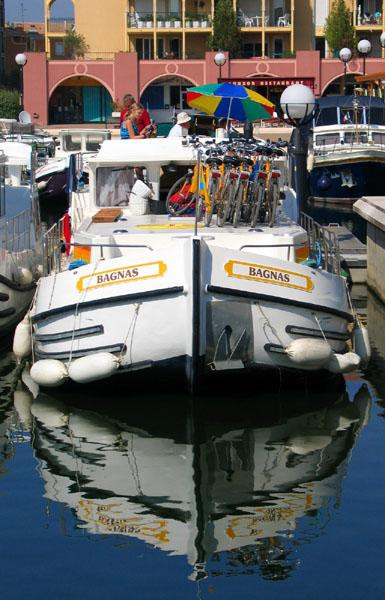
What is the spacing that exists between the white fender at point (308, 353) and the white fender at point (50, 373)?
2341mm

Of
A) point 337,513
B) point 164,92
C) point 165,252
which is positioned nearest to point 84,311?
point 165,252

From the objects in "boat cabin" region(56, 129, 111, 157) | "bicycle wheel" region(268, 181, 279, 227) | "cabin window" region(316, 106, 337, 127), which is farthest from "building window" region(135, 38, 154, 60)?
"bicycle wheel" region(268, 181, 279, 227)

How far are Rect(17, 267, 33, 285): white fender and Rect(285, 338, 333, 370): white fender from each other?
522 centimetres

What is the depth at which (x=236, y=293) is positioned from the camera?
39.0 ft

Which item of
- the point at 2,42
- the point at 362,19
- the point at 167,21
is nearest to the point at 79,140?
the point at 167,21

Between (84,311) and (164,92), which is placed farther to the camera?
(164,92)

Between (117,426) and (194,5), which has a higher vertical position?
(194,5)

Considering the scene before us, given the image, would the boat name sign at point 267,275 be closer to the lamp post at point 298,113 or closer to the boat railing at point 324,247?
the boat railing at point 324,247

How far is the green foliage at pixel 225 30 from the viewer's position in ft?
222

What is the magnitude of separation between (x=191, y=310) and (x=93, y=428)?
61.4 inches

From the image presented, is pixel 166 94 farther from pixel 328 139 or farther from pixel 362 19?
pixel 328 139

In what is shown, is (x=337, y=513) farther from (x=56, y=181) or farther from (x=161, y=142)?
(x=56, y=181)

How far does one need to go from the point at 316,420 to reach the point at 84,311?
2.63 meters

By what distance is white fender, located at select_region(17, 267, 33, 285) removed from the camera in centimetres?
1625
